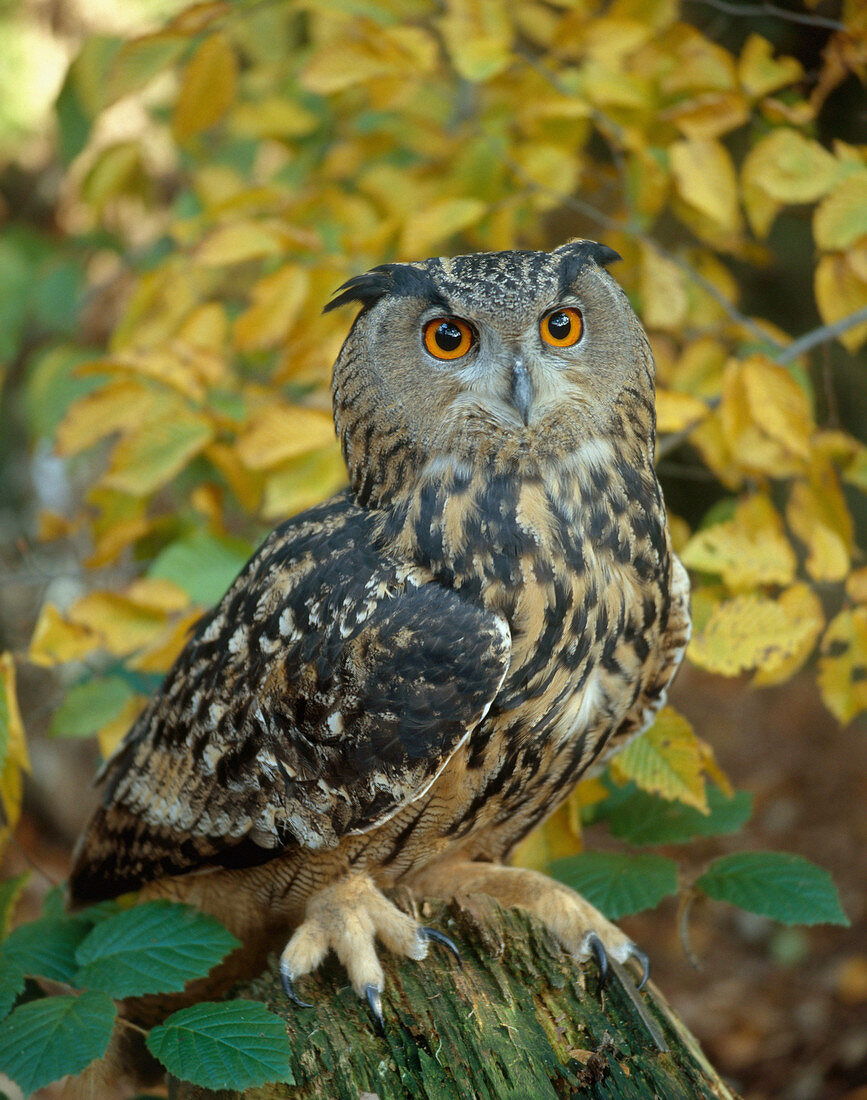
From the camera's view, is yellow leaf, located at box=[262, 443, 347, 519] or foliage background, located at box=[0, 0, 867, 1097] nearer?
foliage background, located at box=[0, 0, 867, 1097]

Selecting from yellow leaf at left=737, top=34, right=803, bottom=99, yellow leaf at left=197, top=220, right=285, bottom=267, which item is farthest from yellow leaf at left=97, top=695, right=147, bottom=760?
yellow leaf at left=737, top=34, right=803, bottom=99

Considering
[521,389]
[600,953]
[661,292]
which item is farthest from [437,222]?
[600,953]

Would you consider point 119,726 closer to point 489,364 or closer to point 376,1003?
point 376,1003

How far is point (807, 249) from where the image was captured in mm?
3527

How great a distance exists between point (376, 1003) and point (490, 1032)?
20 centimetres

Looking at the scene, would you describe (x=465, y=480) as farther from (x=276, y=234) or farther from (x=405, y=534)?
(x=276, y=234)

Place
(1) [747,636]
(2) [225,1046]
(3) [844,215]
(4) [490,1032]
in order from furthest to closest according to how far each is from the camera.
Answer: (3) [844,215] → (1) [747,636] → (4) [490,1032] → (2) [225,1046]

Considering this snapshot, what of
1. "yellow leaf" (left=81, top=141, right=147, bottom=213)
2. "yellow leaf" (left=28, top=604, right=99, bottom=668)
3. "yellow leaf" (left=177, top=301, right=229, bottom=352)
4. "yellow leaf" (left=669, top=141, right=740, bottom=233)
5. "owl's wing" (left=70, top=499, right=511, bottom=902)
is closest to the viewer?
"owl's wing" (left=70, top=499, right=511, bottom=902)

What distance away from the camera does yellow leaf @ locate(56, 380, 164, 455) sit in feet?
7.73

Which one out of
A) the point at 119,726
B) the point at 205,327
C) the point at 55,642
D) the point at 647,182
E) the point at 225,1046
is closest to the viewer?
the point at 225,1046

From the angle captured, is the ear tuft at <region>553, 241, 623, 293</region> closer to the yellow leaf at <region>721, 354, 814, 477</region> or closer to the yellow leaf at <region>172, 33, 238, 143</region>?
the yellow leaf at <region>721, 354, 814, 477</region>

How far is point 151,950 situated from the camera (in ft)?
5.34

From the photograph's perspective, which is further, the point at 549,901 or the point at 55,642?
the point at 55,642

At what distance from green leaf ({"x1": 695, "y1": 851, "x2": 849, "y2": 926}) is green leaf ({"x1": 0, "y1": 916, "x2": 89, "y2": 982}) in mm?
1219
